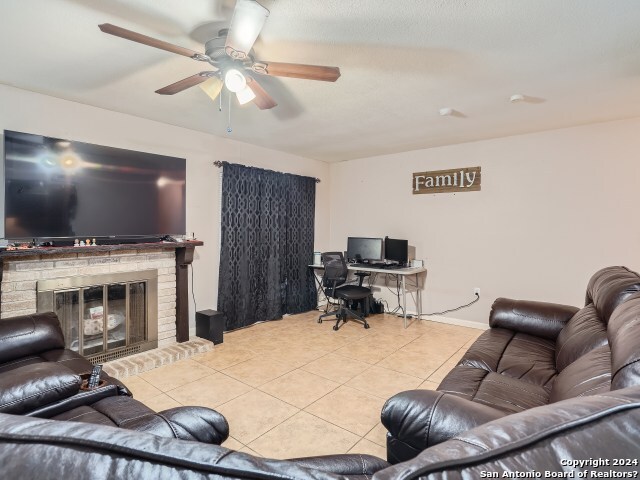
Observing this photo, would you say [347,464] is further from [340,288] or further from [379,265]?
[379,265]

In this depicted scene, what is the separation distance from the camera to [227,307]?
13.6ft

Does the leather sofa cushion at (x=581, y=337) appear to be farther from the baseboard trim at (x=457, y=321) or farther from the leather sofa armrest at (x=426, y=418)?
Answer: the baseboard trim at (x=457, y=321)

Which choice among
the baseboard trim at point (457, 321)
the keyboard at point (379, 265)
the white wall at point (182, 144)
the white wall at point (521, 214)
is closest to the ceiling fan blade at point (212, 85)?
the white wall at point (182, 144)

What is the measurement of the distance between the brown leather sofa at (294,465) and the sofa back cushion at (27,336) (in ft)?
6.65

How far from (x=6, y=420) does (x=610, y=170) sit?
4625mm

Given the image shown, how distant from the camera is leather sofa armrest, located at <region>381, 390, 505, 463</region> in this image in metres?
1.19

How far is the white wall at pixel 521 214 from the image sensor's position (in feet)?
11.3

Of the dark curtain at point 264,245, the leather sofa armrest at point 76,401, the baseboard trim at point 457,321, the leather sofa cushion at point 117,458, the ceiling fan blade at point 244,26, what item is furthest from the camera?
the baseboard trim at point 457,321

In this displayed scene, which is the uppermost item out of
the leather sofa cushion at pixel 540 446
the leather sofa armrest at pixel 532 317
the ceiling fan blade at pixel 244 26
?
the ceiling fan blade at pixel 244 26

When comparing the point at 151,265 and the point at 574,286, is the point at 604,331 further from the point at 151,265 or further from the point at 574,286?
the point at 151,265

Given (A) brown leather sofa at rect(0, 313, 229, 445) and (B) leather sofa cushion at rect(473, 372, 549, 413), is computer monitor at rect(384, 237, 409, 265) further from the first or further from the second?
(A) brown leather sofa at rect(0, 313, 229, 445)

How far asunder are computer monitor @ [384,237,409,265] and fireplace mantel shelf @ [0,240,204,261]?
258 cm

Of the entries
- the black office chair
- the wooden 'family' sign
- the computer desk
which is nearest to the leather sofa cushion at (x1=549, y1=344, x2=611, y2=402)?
the computer desk

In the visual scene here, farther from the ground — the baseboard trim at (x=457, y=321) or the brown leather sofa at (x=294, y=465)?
the brown leather sofa at (x=294, y=465)
